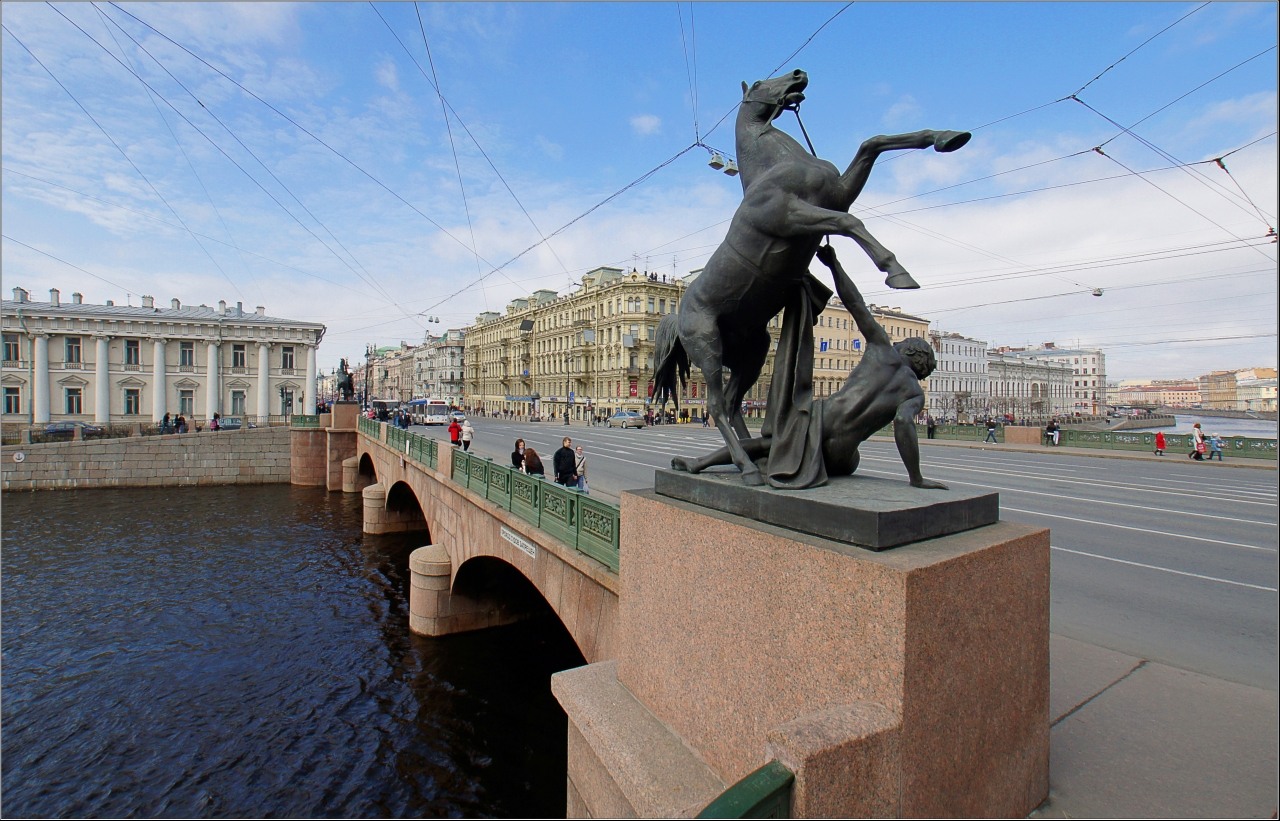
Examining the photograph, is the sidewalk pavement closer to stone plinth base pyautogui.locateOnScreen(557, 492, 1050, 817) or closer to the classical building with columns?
stone plinth base pyautogui.locateOnScreen(557, 492, 1050, 817)

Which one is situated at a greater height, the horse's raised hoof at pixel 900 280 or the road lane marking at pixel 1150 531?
the horse's raised hoof at pixel 900 280

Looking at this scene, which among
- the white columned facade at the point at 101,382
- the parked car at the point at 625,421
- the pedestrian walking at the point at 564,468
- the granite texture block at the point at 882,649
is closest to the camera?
the granite texture block at the point at 882,649

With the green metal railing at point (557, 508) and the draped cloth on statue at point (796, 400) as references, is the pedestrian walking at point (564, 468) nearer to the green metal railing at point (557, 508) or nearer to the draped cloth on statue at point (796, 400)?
the green metal railing at point (557, 508)

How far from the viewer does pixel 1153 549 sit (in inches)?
346

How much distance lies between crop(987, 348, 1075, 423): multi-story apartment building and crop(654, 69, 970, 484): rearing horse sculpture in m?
86.5

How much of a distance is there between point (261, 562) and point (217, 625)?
6.14 m

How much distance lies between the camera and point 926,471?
17.5 m

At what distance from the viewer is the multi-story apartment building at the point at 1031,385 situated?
82688 mm

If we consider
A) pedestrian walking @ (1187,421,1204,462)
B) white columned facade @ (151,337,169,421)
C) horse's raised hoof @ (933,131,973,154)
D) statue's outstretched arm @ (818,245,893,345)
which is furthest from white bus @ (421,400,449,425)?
horse's raised hoof @ (933,131,973,154)

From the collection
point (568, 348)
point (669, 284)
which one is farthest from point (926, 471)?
point (568, 348)

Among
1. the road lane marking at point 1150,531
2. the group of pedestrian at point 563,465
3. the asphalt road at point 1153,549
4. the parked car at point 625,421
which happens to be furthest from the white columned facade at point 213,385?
the road lane marking at point 1150,531

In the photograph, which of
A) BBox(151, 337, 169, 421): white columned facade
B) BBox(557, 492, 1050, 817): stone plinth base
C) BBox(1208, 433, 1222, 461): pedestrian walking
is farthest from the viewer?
BBox(151, 337, 169, 421): white columned facade

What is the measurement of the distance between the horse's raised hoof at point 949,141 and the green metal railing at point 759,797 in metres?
2.57

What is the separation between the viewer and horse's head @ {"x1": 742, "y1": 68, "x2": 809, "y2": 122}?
343cm
